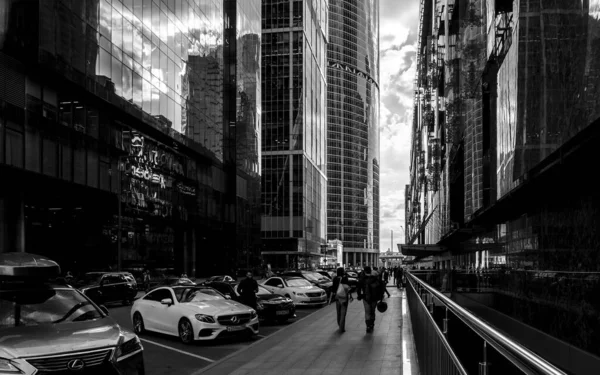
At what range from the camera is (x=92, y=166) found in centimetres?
3959

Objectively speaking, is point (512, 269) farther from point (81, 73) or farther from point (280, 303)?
point (81, 73)

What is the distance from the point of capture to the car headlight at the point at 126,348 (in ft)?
25.5

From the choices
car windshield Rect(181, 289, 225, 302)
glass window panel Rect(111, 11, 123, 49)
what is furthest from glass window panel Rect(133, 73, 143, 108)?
car windshield Rect(181, 289, 225, 302)

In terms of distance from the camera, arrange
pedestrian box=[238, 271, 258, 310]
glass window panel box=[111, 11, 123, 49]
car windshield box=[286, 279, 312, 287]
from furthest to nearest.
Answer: glass window panel box=[111, 11, 123, 49] < car windshield box=[286, 279, 312, 287] < pedestrian box=[238, 271, 258, 310]

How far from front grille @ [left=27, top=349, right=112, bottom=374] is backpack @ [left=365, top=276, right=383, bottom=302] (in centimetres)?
1053

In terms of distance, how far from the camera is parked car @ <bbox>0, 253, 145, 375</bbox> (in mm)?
7102

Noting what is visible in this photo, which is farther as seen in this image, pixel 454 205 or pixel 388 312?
pixel 454 205

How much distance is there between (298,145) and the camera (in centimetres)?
12019

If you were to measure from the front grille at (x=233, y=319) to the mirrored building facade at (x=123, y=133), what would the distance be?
19534 mm

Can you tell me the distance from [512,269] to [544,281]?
19.2 ft

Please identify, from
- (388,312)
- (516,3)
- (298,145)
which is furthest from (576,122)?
(298,145)

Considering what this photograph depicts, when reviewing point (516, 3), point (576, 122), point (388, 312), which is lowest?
point (388, 312)

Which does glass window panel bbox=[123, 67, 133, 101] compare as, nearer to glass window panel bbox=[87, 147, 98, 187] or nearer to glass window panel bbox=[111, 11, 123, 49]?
glass window panel bbox=[111, 11, 123, 49]

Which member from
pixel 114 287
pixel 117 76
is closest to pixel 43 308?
pixel 114 287
